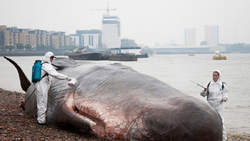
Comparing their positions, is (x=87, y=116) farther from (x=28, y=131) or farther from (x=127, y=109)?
(x=28, y=131)

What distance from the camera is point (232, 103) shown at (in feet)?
57.7

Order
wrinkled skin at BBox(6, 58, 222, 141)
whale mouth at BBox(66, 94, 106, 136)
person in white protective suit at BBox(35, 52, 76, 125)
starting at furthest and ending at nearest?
1. person in white protective suit at BBox(35, 52, 76, 125)
2. whale mouth at BBox(66, 94, 106, 136)
3. wrinkled skin at BBox(6, 58, 222, 141)

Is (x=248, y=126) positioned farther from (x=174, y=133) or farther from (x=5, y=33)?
(x=5, y=33)

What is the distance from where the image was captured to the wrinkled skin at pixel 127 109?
506 centimetres

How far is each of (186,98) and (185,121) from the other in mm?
494

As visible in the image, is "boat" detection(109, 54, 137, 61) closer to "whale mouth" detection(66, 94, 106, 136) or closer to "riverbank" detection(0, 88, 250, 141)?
"riverbank" detection(0, 88, 250, 141)

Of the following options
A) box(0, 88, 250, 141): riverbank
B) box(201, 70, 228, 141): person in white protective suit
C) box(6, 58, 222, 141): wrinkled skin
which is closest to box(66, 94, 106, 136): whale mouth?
box(6, 58, 222, 141): wrinkled skin

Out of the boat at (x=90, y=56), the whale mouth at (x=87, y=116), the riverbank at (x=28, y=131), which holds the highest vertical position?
the boat at (x=90, y=56)

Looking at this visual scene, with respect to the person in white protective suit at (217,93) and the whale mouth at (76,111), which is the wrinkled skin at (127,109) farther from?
the person in white protective suit at (217,93)

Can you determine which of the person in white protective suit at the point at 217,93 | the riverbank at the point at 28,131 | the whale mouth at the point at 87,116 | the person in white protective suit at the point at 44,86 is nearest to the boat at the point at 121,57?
the riverbank at the point at 28,131

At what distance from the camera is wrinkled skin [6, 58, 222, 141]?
5.06 meters

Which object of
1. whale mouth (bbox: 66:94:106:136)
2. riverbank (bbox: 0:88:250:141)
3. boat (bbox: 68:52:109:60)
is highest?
boat (bbox: 68:52:109:60)

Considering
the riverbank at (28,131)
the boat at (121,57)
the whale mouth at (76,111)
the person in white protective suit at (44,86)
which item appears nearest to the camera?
the whale mouth at (76,111)

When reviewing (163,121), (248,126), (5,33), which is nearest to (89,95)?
(163,121)
